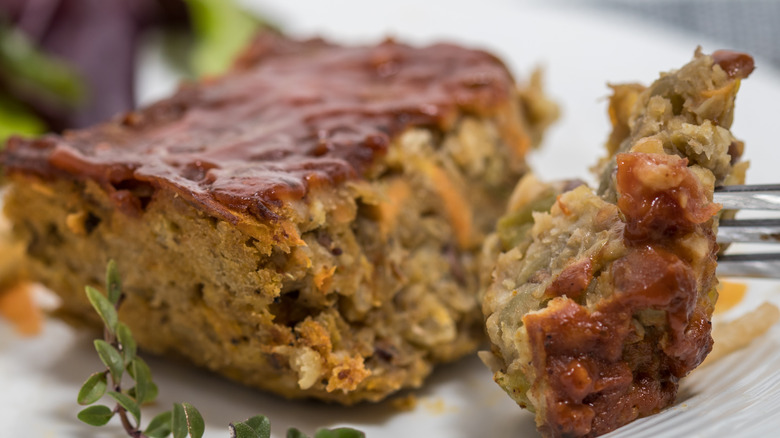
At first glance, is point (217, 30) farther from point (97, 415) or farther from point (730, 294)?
point (730, 294)

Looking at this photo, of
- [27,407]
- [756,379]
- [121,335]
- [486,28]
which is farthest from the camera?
[486,28]

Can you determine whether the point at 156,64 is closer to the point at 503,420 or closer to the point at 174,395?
the point at 174,395

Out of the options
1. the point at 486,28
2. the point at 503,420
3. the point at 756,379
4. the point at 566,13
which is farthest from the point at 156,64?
the point at 756,379

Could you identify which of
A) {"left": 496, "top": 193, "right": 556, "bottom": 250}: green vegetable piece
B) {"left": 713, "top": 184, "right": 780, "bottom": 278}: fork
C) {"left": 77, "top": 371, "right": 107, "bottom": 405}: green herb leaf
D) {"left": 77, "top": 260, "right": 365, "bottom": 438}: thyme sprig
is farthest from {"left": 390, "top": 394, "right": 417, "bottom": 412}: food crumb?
{"left": 713, "top": 184, "right": 780, "bottom": 278}: fork

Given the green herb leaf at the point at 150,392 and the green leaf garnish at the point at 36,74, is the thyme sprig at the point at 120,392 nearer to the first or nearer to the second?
the green herb leaf at the point at 150,392

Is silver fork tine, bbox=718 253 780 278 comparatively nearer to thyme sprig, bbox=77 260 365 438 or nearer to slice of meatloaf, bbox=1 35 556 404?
slice of meatloaf, bbox=1 35 556 404

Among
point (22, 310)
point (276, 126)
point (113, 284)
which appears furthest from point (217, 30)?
point (113, 284)

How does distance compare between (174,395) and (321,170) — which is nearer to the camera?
(321,170)

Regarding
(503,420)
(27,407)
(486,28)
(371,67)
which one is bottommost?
(27,407)
